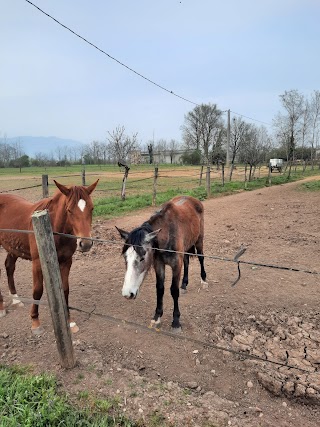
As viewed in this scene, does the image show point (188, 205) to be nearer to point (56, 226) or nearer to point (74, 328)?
point (56, 226)

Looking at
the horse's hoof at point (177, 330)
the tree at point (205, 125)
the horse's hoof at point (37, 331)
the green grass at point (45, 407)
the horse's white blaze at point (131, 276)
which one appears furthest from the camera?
the tree at point (205, 125)

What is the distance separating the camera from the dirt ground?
8.62 feet

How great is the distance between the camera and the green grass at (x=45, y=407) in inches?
91.7

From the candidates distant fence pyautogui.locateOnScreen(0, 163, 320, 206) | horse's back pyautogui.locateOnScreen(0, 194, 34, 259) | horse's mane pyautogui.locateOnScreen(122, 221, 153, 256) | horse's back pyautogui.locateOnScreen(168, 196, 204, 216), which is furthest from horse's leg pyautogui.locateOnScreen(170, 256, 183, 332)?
distant fence pyautogui.locateOnScreen(0, 163, 320, 206)

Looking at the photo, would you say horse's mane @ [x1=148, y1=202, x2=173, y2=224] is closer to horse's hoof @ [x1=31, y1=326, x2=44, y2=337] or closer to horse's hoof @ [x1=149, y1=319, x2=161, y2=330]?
horse's hoof @ [x1=149, y1=319, x2=161, y2=330]

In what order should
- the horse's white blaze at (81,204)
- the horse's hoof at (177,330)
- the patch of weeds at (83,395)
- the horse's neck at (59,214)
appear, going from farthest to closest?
the horse's hoof at (177,330) < the horse's neck at (59,214) < the horse's white blaze at (81,204) < the patch of weeds at (83,395)

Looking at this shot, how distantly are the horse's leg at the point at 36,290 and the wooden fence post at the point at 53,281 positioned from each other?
0.85 meters

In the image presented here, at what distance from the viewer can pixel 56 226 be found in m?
3.56

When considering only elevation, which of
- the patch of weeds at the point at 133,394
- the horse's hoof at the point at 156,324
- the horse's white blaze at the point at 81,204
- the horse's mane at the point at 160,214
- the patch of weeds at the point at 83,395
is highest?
the horse's white blaze at the point at 81,204

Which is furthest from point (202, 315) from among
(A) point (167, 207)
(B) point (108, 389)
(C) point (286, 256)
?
(C) point (286, 256)

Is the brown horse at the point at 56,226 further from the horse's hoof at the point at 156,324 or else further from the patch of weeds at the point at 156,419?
the patch of weeds at the point at 156,419

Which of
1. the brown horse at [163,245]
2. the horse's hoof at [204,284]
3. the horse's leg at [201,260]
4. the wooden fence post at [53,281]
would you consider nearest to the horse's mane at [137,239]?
the brown horse at [163,245]

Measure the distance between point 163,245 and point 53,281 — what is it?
1.48 meters

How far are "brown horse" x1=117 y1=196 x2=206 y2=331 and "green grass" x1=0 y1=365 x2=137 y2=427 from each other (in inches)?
38.3
